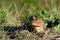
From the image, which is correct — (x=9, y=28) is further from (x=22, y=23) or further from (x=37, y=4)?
(x=37, y=4)

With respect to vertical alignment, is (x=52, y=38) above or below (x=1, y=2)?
below

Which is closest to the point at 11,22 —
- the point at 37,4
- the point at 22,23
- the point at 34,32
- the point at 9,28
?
the point at 22,23

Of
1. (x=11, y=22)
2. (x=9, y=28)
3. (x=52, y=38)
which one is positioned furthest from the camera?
(x=11, y=22)

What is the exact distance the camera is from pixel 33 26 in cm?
533

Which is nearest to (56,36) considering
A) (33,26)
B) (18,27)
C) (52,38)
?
(52,38)

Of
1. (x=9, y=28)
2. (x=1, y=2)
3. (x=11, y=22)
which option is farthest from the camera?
(x=1, y=2)

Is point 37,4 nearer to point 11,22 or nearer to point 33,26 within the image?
point 11,22

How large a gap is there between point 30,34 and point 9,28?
0.72 m

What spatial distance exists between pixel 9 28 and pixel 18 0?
2.27 meters

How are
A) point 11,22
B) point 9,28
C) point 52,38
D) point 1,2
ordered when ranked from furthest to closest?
point 1,2 < point 11,22 < point 9,28 < point 52,38

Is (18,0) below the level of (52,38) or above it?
above

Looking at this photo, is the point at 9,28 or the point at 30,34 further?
the point at 9,28

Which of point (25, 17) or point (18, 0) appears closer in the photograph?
point (25, 17)

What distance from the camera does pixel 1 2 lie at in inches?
303
